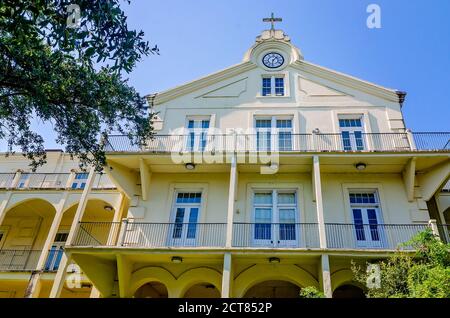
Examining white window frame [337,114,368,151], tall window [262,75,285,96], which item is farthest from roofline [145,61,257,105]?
white window frame [337,114,368,151]

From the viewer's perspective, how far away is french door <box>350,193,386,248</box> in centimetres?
1268

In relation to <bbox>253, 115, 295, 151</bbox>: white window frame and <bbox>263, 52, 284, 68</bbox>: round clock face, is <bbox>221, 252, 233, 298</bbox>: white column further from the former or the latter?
<bbox>263, 52, 284, 68</bbox>: round clock face

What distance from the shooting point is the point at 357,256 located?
11438mm

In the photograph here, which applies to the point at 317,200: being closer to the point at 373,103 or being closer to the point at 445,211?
the point at 373,103

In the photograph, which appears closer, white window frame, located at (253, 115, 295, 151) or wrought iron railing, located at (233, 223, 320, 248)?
wrought iron railing, located at (233, 223, 320, 248)

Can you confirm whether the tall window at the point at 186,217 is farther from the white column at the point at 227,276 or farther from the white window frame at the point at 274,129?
the white window frame at the point at 274,129

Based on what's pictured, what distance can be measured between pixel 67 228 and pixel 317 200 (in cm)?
1298

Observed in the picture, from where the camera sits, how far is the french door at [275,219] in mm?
12945

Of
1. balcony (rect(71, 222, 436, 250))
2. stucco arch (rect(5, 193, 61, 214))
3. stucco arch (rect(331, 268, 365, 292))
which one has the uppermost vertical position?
stucco arch (rect(5, 193, 61, 214))

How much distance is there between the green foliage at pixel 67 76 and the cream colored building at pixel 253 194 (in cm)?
414

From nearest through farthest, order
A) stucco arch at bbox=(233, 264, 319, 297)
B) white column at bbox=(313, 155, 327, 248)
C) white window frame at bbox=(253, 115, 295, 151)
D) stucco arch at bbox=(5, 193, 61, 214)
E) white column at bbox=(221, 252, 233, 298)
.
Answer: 1. white column at bbox=(221, 252, 233, 298)
2. white column at bbox=(313, 155, 327, 248)
3. stucco arch at bbox=(233, 264, 319, 297)
4. white window frame at bbox=(253, 115, 295, 151)
5. stucco arch at bbox=(5, 193, 61, 214)

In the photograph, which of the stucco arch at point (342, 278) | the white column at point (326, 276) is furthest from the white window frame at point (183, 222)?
the stucco arch at point (342, 278)

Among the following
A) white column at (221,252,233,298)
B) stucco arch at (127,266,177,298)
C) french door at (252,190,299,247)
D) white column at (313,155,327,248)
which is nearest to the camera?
white column at (221,252,233,298)
